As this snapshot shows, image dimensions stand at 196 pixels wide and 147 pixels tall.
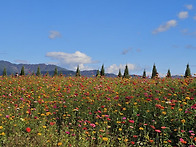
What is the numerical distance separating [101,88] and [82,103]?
6.54 ft

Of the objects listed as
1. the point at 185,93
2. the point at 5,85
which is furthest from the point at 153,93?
the point at 5,85

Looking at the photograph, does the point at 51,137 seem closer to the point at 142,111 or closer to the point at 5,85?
the point at 142,111

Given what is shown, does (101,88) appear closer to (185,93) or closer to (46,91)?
(46,91)

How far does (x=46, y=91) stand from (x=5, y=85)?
9.82ft

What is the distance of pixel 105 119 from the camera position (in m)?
6.60

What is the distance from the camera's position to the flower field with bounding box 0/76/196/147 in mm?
5352

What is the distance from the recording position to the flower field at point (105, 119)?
17.6ft

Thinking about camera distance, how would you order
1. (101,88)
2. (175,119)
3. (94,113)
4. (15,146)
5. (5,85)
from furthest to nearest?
(5,85)
(101,88)
(94,113)
(175,119)
(15,146)

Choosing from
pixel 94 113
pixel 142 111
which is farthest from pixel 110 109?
pixel 142 111

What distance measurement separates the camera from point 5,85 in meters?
11.4

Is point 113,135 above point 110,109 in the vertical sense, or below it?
below

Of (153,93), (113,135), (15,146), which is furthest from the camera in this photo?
(153,93)

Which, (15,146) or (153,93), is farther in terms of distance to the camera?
(153,93)

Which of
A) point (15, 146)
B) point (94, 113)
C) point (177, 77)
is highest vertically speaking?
point (177, 77)
